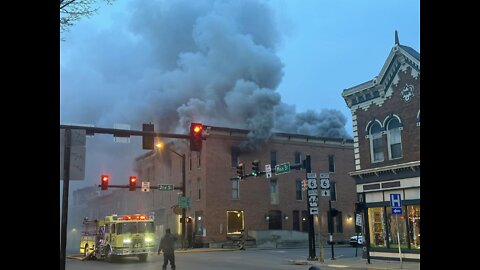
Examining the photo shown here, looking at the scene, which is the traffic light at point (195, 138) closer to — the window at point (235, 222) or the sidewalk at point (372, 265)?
the sidewalk at point (372, 265)

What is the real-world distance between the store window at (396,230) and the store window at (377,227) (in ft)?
1.27

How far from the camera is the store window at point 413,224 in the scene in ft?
71.9

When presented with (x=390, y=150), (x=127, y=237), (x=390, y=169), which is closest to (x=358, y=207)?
(x=390, y=169)

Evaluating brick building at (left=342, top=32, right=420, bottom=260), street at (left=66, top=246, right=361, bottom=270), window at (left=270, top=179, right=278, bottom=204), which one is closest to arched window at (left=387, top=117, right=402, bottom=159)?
brick building at (left=342, top=32, right=420, bottom=260)

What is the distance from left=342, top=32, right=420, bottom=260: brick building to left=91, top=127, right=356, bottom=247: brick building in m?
18.6

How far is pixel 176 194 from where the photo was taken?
49.2m

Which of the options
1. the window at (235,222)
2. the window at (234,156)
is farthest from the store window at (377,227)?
the window at (234,156)

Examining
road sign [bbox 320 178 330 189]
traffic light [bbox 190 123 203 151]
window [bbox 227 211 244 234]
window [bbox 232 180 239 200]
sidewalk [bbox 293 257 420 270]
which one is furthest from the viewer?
window [bbox 232 180 239 200]

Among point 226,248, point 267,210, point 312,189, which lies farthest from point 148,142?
point 267,210

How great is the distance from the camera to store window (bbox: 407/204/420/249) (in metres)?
21.9

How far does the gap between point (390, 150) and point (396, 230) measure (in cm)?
389

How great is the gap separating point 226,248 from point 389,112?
69.6 ft

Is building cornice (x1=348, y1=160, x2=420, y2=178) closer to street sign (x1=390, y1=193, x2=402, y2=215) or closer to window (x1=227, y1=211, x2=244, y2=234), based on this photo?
street sign (x1=390, y1=193, x2=402, y2=215)
